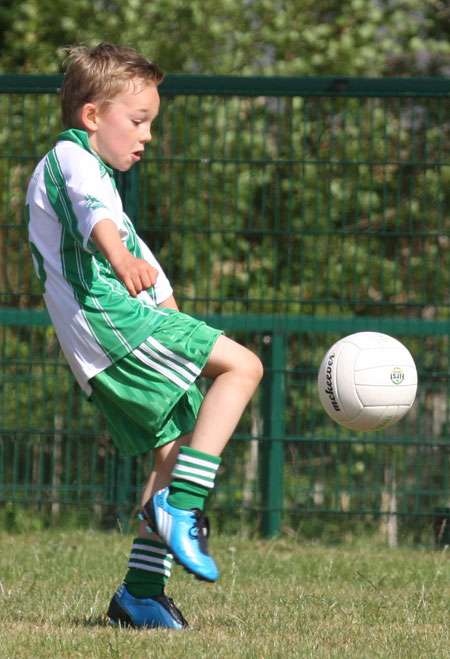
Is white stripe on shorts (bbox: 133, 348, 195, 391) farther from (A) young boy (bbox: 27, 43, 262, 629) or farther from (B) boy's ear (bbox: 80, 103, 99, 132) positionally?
(B) boy's ear (bbox: 80, 103, 99, 132)

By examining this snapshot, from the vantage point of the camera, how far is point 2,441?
6.48 metres

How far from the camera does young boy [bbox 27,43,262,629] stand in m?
3.50

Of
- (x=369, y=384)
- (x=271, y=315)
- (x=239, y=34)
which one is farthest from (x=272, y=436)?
(x=239, y=34)

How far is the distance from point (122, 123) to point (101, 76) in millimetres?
162

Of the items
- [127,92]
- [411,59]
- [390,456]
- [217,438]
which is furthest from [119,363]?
[411,59]

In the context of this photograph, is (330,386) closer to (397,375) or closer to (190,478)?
(397,375)

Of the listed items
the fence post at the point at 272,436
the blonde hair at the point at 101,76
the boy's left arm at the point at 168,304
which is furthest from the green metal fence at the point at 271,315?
the blonde hair at the point at 101,76

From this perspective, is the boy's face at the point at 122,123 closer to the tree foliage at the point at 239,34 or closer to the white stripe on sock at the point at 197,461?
the white stripe on sock at the point at 197,461

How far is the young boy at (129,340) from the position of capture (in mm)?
3498

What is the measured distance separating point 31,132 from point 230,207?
130 cm

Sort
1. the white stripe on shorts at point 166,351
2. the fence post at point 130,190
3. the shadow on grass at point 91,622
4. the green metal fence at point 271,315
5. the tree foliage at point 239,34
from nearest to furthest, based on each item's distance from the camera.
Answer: the white stripe on shorts at point 166,351
the shadow on grass at point 91,622
the green metal fence at point 271,315
the fence post at point 130,190
the tree foliage at point 239,34

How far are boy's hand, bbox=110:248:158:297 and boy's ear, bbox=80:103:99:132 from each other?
2.04 ft

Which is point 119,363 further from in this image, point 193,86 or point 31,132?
point 31,132

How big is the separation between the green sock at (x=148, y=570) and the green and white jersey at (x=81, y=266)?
0.55m
